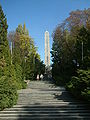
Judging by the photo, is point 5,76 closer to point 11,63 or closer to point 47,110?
point 47,110

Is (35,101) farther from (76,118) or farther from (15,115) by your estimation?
(76,118)

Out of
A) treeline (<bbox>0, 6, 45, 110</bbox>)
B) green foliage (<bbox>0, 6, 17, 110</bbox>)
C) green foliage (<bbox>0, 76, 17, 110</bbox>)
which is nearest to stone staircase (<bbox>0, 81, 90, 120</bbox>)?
green foliage (<bbox>0, 76, 17, 110</bbox>)

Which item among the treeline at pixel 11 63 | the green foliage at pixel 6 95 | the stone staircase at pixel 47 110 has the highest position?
the treeline at pixel 11 63

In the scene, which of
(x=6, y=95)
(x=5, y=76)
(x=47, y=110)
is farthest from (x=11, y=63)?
(x=47, y=110)

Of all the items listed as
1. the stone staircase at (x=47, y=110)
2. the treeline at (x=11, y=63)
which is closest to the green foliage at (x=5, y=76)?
the treeline at (x=11, y=63)

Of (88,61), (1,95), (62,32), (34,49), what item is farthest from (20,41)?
(1,95)

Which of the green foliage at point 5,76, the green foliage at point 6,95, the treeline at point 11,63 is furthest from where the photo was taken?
the treeline at point 11,63

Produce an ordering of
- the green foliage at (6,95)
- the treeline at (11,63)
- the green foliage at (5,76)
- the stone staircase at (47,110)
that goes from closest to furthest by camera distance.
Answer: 1. the stone staircase at (47,110)
2. the green foliage at (6,95)
3. the green foliage at (5,76)
4. the treeline at (11,63)

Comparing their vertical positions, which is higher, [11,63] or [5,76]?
[11,63]

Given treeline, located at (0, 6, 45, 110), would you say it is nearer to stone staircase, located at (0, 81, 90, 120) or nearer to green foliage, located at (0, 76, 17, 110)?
green foliage, located at (0, 76, 17, 110)

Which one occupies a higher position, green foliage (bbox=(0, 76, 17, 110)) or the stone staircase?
green foliage (bbox=(0, 76, 17, 110))

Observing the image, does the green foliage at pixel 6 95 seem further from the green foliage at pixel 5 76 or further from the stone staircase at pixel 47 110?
the stone staircase at pixel 47 110

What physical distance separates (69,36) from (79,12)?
4.06m

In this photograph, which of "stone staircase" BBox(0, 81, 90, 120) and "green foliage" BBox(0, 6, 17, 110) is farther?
"green foliage" BBox(0, 6, 17, 110)
